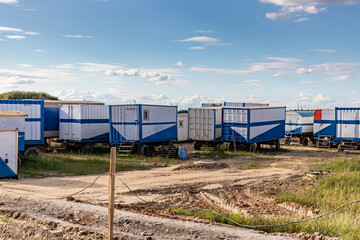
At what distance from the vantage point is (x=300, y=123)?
33562 mm

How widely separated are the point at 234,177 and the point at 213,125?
9.70 m

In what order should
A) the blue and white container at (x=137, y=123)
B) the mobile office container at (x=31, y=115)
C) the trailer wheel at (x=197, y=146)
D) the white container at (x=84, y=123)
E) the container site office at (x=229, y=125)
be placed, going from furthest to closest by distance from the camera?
the trailer wheel at (x=197, y=146), the container site office at (x=229, y=125), the white container at (x=84, y=123), the blue and white container at (x=137, y=123), the mobile office container at (x=31, y=115)

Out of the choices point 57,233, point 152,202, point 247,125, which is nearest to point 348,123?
point 247,125

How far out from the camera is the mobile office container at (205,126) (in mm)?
26062

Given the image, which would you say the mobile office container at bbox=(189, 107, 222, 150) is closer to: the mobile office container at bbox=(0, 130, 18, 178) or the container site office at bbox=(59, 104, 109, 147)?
the container site office at bbox=(59, 104, 109, 147)

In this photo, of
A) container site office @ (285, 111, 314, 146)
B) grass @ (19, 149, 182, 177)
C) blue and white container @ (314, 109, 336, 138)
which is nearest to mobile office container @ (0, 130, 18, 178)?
grass @ (19, 149, 182, 177)

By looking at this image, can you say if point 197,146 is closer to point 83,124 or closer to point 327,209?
point 83,124

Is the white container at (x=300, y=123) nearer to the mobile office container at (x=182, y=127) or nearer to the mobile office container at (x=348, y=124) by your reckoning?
the mobile office container at (x=348, y=124)

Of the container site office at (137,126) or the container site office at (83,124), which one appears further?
the container site office at (83,124)

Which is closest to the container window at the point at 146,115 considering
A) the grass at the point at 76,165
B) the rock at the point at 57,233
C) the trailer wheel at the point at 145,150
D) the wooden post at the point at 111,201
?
the trailer wheel at the point at 145,150

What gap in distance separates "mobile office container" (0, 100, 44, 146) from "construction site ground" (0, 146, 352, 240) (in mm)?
7034

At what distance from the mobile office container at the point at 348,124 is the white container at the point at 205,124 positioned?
334 inches

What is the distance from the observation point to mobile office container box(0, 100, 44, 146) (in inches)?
850

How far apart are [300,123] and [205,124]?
36.7 ft
